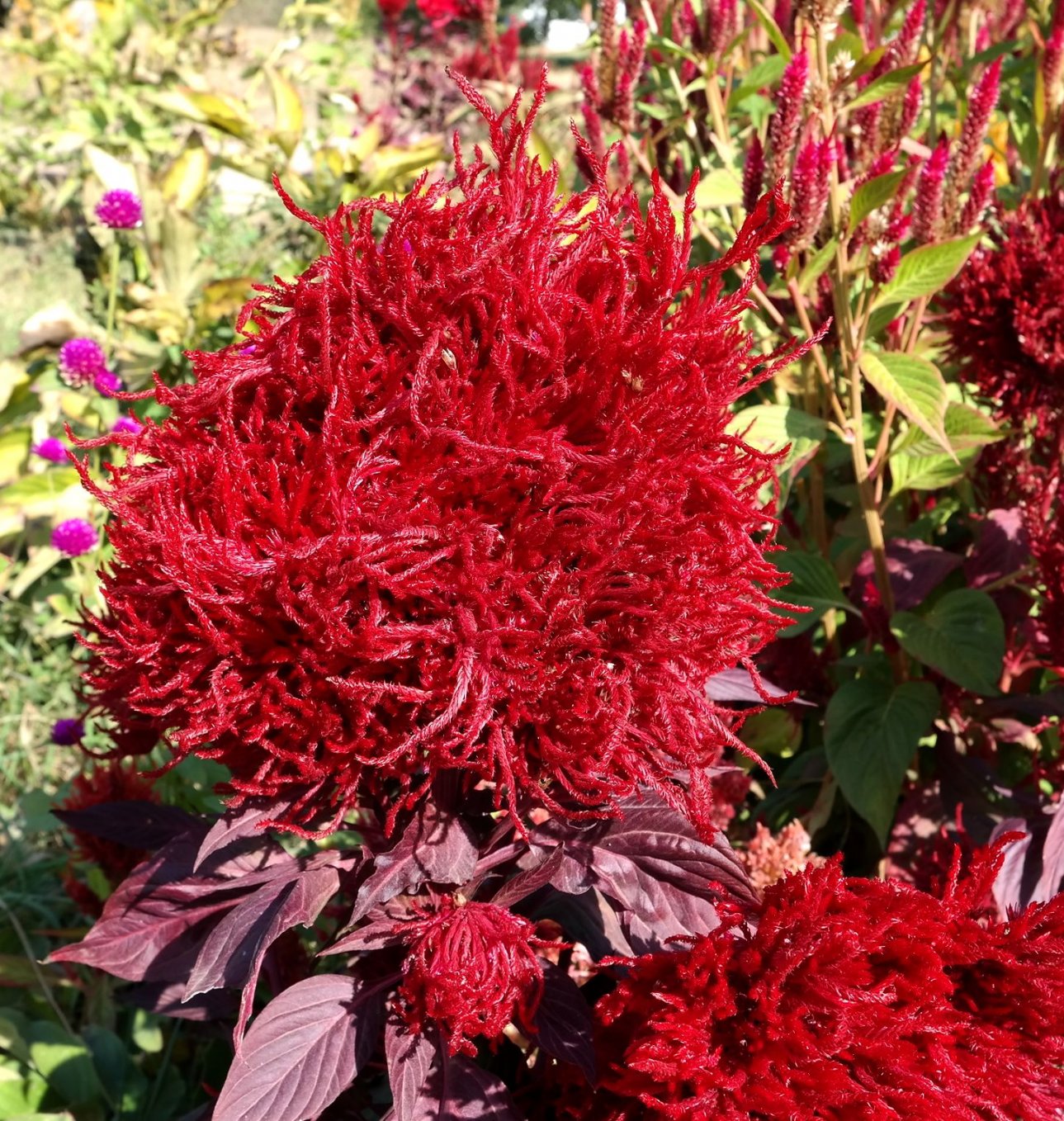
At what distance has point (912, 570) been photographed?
1596 mm

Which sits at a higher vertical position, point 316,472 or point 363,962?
point 316,472

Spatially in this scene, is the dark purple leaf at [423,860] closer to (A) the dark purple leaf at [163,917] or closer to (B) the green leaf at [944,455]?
(A) the dark purple leaf at [163,917]

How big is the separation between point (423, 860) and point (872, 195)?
0.95 metres

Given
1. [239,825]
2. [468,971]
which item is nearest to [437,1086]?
[468,971]

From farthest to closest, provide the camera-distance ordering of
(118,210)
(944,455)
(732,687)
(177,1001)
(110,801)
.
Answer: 1. (118,210)
2. (944,455)
3. (110,801)
4. (177,1001)
5. (732,687)

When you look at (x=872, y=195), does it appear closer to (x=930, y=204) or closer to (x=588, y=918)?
(x=930, y=204)

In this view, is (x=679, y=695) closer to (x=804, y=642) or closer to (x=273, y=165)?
(x=804, y=642)

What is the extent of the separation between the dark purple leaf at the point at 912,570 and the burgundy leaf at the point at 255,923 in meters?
0.99

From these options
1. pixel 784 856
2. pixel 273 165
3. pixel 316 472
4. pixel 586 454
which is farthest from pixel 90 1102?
pixel 273 165

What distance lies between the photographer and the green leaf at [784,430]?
1.40 meters

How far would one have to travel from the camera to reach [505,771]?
2.59ft

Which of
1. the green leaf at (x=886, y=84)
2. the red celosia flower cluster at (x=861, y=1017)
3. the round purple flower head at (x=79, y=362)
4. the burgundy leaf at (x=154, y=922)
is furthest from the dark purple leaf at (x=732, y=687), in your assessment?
the round purple flower head at (x=79, y=362)

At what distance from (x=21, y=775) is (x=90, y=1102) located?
47.7 inches

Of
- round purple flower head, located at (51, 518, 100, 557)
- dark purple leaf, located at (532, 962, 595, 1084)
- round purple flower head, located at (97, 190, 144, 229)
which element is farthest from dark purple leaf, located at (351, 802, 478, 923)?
round purple flower head, located at (97, 190, 144, 229)
